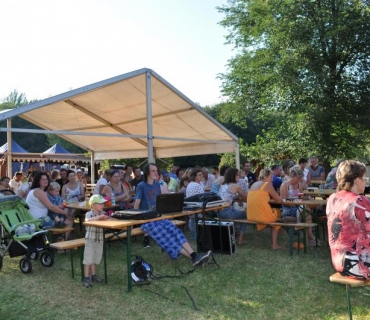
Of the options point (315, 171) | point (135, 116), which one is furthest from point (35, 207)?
point (315, 171)

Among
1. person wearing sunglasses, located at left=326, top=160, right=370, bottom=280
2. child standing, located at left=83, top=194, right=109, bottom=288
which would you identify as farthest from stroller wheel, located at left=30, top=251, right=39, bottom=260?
person wearing sunglasses, located at left=326, top=160, right=370, bottom=280

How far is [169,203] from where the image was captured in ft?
15.6

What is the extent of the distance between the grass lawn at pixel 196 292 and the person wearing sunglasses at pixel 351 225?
26.3 inches

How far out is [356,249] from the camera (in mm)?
2883

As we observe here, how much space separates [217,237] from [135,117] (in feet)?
17.6

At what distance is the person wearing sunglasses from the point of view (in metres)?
2.83

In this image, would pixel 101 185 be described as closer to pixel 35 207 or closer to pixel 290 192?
pixel 35 207

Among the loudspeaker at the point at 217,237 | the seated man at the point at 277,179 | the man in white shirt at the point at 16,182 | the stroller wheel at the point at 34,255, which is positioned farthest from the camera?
the man in white shirt at the point at 16,182

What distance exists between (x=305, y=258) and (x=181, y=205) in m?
1.86

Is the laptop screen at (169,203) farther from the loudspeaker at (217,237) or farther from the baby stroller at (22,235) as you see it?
the baby stroller at (22,235)

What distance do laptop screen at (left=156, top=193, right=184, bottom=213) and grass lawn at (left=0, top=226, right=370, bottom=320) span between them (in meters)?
0.77

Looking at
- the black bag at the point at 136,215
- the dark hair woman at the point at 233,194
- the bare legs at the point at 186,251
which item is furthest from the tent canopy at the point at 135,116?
the bare legs at the point at 186,251

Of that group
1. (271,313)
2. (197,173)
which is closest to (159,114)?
(197,173)

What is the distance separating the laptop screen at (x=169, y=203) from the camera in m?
4.66
